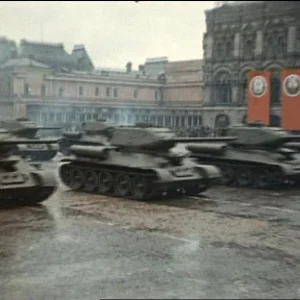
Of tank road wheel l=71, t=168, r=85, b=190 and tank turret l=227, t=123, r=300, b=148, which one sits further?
tank turret l=227, t=123, r=300, b=148

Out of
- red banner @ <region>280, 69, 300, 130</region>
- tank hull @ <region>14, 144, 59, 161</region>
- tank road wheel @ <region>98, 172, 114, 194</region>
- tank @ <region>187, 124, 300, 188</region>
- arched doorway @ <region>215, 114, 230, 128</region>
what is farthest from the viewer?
arched doorway @ <region>215, 114, 230, 128</region>

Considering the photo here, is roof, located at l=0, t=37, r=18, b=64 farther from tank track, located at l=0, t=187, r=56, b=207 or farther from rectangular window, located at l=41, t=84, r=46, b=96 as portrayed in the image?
rectangular window, located at l=41, t=84, r=46, b=96

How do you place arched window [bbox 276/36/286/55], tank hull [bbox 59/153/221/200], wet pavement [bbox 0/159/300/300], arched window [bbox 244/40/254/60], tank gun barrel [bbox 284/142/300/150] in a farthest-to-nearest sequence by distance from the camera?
1. arched window [bbox 244/40/254/60]
2. arched window [bbox 276/36/286/55]
3. tank gun barrel [bbox 284/142/300/150]
4. tank hull [bbox 59/153/221/200]
5. wet pavement [bbox 0/159/300/300]

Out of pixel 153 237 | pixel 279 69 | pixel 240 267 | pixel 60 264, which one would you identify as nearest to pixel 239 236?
pixel 153 237

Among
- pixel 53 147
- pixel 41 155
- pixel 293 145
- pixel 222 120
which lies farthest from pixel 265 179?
pixel 222 120

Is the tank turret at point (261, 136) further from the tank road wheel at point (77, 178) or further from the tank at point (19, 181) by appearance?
the tank at point (19, 181)

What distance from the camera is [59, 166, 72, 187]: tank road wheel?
452 inches

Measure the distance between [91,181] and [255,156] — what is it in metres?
3.22

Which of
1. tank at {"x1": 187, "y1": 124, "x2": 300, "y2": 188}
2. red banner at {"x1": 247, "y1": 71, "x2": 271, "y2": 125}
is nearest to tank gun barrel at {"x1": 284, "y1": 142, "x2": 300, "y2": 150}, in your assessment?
tank at {"x1": 187, "y1": 124, "x2": 300, "y2": 188}

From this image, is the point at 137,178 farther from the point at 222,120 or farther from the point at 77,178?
Answer: the point at 222,120

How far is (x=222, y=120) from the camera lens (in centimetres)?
2017

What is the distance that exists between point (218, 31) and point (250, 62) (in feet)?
4.30

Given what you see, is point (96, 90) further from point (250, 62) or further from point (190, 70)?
point (250, 62)

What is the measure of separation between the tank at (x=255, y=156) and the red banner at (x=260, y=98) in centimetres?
325
